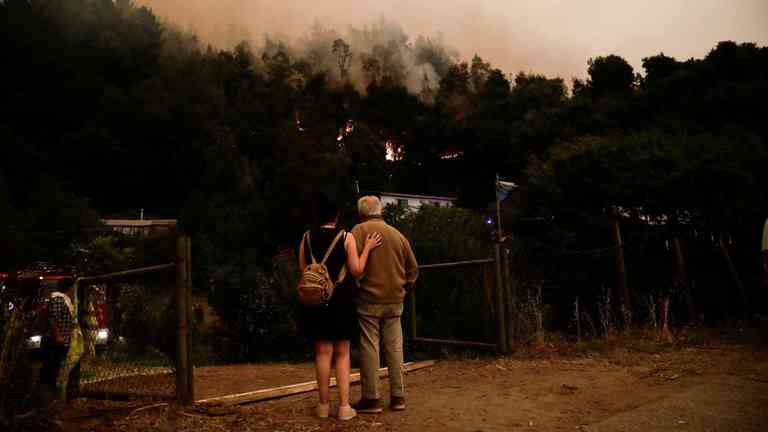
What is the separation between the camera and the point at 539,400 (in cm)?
589

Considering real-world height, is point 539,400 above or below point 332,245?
below

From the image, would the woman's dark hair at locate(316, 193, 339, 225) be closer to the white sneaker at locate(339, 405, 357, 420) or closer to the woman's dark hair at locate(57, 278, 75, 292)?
the white sneaker at locate(339, 405, 357, 420)

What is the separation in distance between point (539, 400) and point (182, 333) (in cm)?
320

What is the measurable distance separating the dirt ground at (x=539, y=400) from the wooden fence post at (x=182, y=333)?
155 millimetres

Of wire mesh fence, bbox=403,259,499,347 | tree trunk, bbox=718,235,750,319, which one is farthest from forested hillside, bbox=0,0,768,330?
wire mesh fence, bbox=403,259,499,347

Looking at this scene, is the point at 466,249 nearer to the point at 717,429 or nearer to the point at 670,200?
the point at 670,200

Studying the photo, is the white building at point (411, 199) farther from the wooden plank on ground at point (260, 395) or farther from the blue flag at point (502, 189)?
the wooden plank on ground at point (260, 395)

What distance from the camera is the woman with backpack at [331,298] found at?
16.5 ft

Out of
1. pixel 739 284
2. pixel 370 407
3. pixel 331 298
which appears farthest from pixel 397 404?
pixel 739 284

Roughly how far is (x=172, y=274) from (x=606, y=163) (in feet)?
39.4

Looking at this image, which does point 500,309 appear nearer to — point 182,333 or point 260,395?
point 260,395

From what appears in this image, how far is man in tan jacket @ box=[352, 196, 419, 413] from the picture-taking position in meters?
5.33

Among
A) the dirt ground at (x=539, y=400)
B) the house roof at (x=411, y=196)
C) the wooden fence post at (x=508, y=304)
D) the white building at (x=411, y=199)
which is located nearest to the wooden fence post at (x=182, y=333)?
the dirt ground at (x=539, y=400)

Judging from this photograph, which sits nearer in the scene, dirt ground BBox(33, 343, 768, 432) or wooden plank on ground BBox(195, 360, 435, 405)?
dirt ground BBox(33, 343, 768, 432)
